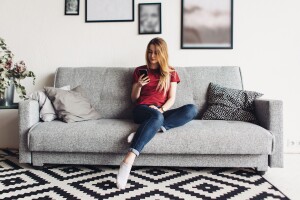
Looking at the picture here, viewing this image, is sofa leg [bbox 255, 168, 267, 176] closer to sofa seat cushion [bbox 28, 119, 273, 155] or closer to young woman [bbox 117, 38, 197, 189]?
sofa seat cushion [bbox 28, 119, 273, 155]

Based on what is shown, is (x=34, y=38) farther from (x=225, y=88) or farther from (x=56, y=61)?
(x=225, y=88)

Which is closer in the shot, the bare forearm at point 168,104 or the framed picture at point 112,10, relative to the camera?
the bare forearm at point 168,104

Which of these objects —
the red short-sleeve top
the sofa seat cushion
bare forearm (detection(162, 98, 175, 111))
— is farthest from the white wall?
the sofa seat cushion

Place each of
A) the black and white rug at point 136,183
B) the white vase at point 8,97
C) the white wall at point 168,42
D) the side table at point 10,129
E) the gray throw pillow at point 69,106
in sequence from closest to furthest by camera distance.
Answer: the black and white rug at point 136,183 → the gray throw pillow at point 69,106 → the white vase at point 8,97 → the white wall at point 168,42 → the side table at point 10,129

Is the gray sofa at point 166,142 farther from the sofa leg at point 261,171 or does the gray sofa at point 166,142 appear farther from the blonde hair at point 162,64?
the blonde hair at point 162,64

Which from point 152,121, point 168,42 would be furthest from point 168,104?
point 168,42

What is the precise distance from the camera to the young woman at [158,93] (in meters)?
2.22

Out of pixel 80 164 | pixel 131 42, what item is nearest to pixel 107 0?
pixel 131 42

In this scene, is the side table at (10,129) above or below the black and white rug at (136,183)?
above

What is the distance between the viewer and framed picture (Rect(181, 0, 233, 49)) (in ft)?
9.60

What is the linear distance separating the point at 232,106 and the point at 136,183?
1.05 metres

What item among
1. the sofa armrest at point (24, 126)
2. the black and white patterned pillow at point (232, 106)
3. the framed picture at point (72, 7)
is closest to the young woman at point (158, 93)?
the black and white patterned pillow at point (232, 106)

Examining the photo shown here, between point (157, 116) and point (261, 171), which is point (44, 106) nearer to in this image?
point (157, 116)

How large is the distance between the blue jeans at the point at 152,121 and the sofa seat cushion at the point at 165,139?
0.21 ft
